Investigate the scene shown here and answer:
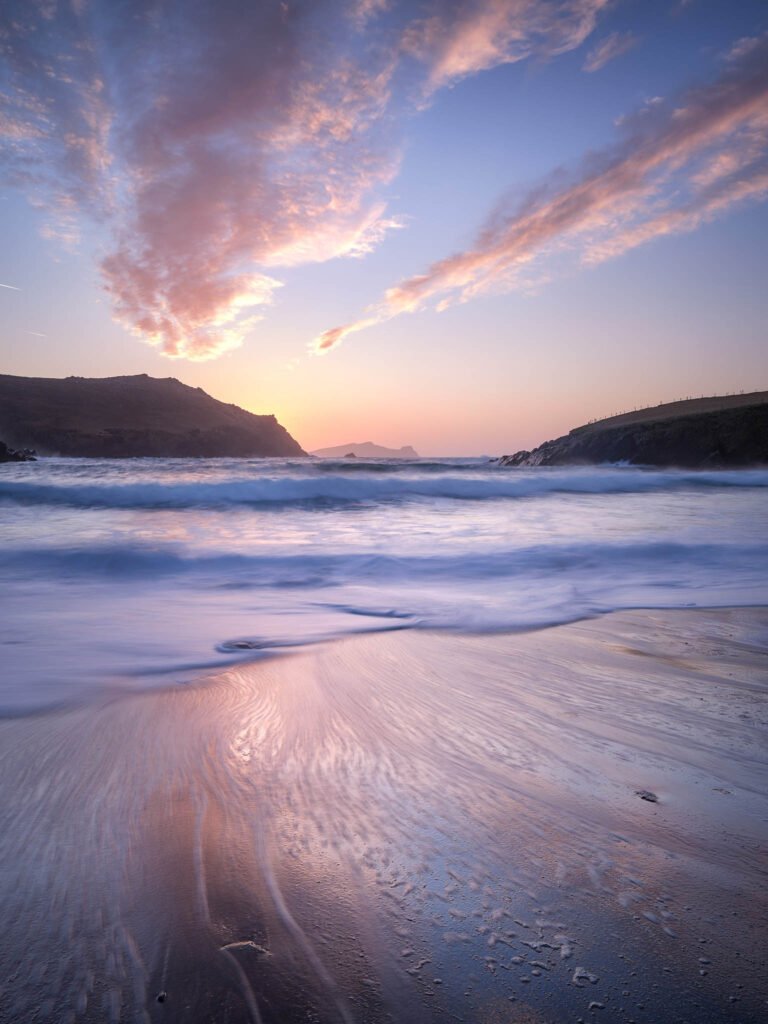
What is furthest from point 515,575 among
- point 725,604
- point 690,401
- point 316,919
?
point 690,401

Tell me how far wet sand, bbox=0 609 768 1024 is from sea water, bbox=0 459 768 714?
0.81m

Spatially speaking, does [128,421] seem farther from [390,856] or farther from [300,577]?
[390,856]

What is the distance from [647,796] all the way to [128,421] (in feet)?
320

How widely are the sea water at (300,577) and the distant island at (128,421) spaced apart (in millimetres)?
69059

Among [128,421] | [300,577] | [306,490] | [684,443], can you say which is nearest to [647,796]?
[300,577]

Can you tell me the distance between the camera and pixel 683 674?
225 centimetres

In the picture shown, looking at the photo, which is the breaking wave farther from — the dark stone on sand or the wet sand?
the dark stone on sand

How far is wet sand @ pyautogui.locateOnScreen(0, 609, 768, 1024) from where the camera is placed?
82 centimetres

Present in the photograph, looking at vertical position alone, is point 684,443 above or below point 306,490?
above

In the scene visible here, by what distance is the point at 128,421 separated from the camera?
87.8m

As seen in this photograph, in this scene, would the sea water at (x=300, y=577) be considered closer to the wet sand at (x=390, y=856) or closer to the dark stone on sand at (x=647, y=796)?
the wet sand at (x=390, y=856)

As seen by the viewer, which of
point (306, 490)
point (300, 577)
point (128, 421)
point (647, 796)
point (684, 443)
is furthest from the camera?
point (128, 421)

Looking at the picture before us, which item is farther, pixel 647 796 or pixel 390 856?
pixel 647 796

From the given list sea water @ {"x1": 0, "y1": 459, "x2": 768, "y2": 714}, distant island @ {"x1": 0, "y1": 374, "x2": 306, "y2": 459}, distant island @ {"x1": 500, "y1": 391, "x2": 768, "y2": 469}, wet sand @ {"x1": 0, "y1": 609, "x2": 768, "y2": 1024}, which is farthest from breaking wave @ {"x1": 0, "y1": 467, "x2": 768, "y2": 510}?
distant island @ {"x1": 0, "y1": 374, "x2": 306, "y2": 459}
